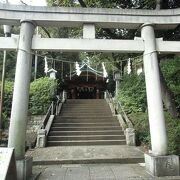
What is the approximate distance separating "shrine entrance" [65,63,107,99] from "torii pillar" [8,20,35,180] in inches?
793

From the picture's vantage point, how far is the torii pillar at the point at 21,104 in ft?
23.5

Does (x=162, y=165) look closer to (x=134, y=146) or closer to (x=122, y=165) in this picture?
(x=122, y=165)

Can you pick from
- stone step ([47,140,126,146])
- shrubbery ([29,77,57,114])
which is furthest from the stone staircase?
shrubbery ([29,77,57,114])

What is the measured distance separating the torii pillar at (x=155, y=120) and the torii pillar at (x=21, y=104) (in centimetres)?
367

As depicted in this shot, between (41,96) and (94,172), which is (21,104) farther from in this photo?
(41,96)

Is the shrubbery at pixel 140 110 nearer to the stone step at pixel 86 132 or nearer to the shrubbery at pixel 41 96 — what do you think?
the stone step at pixel 86 132

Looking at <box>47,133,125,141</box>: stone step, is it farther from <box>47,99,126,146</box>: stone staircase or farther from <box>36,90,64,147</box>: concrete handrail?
<box>36,90,64,147</box>: concrete handrail

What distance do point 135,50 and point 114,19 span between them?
122cm

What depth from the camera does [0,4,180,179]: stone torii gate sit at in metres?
7.39

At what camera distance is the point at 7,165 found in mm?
5430

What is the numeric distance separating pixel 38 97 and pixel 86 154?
7.97 metres

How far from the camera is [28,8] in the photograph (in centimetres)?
802

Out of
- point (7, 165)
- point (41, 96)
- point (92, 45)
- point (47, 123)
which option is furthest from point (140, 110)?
point (7, 165)

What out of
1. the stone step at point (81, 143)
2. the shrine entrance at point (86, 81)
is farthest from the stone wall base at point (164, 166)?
the shrine entrance at point (86, 81)
